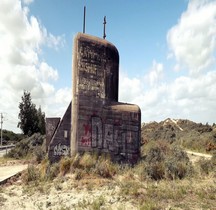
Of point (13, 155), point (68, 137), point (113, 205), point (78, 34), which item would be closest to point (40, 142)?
point (13, 155)

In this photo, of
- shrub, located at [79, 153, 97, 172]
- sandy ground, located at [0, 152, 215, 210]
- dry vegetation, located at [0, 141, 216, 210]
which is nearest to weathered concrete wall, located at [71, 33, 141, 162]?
shrub, located at [79, 153, 97, 172]

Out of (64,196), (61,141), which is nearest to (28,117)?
(61,141)

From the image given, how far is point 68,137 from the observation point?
43.4ft

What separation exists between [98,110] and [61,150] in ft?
7.90

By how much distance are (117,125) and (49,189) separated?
4644 mm

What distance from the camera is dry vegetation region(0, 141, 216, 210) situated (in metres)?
7.45

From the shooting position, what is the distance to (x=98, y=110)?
12844 millimetres

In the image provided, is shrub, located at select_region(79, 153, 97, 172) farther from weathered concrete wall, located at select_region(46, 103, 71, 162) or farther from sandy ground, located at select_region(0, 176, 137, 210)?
weathered concrete wall, located at select_region(46, 103, 71, 162)

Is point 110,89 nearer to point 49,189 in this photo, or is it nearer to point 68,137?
point 68,137

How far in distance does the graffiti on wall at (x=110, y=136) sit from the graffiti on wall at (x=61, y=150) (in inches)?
40.8

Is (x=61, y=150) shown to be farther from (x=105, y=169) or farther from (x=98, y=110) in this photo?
(x=105, y=169)

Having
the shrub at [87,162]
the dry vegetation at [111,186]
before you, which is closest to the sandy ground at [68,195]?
the dry vegetation at [111,186]

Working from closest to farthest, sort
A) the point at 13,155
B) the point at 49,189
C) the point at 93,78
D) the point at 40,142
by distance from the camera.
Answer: the point at 49,189 < the point at 93,78 < the point at 13,155 < the point at 40,142

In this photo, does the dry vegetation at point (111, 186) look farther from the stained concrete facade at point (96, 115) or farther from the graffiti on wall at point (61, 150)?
the stained concrete facade at point (96, 115)
